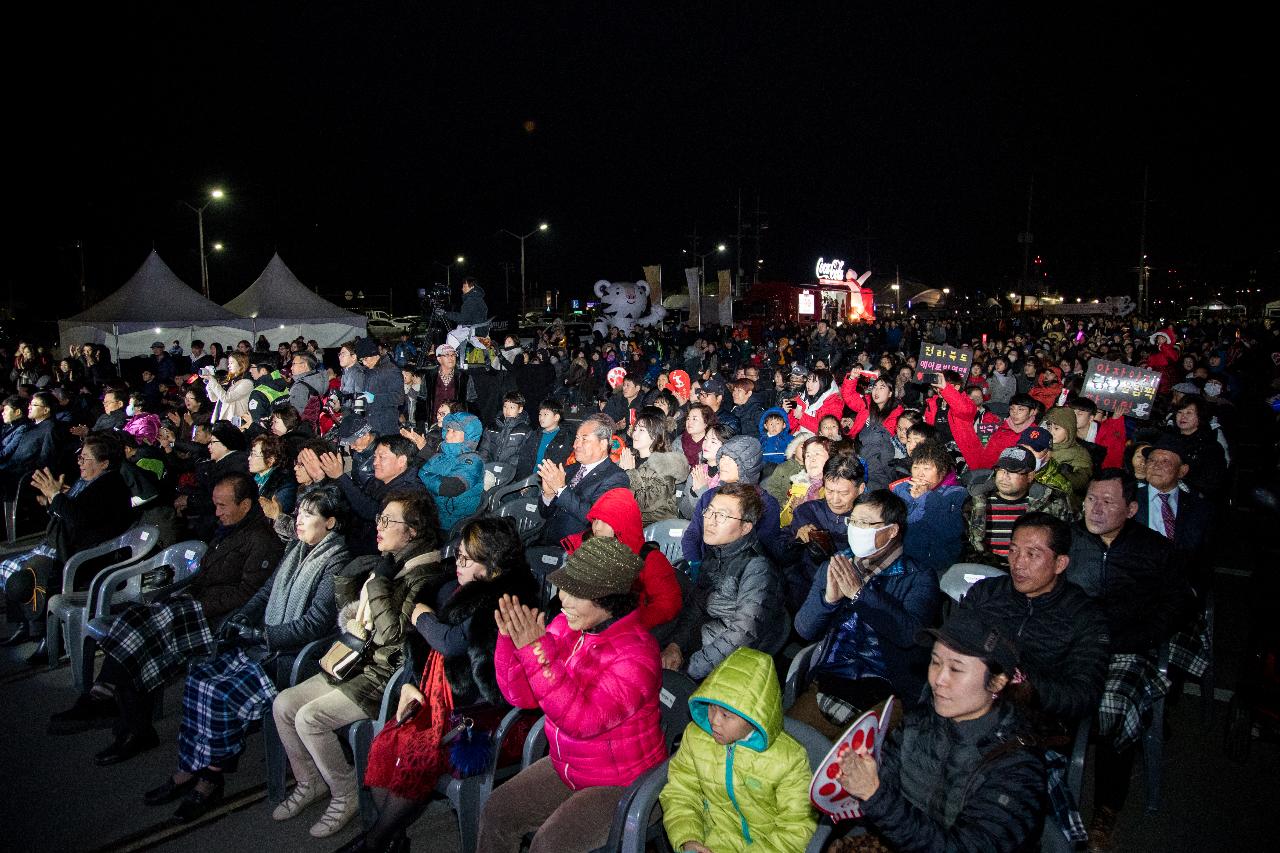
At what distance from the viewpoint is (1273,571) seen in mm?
3980

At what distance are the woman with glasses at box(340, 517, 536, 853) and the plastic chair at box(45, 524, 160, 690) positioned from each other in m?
2.96

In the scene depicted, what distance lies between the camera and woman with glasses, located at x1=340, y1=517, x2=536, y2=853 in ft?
10.6

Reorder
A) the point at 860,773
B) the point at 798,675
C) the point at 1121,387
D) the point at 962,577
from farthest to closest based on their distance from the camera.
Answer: the point at 1121,387
the point at 962,577
the point at 798,675
the point at 860,773

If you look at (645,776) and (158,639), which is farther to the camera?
(158,639)

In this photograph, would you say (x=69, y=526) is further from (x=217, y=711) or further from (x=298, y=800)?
(x=298, y=800)

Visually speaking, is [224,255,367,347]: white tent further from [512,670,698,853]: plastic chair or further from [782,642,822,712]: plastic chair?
[782,642,822,712]: plastic chair

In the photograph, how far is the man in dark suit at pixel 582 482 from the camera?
5234 mm

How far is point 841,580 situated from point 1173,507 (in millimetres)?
3103

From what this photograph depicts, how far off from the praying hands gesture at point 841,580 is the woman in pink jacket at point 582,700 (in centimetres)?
83

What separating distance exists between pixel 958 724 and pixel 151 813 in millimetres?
3883

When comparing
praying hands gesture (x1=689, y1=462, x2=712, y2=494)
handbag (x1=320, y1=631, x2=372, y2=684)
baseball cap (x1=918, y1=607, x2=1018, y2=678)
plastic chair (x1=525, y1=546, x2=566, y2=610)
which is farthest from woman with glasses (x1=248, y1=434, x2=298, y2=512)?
baseball cap (x1=918, y1=607, x2=1018, y2=678)

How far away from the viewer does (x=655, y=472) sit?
5.97m

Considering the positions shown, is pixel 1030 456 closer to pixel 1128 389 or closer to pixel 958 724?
pixel 958 724

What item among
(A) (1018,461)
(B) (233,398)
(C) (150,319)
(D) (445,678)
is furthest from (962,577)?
(C) (150,319)
